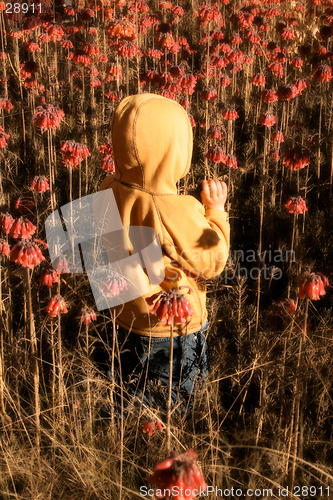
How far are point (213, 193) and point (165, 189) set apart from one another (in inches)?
9.6

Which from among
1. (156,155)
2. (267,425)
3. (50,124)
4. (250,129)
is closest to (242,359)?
(267,425)

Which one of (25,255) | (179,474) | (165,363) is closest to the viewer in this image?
(179,474)

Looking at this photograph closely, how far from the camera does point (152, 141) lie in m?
1.77

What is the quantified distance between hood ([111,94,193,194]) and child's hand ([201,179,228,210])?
0.14 metres

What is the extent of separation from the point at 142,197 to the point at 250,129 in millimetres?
3880

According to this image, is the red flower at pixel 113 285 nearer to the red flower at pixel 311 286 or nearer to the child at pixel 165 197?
the child at pixel 165 197

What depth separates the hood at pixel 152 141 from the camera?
1771 mm

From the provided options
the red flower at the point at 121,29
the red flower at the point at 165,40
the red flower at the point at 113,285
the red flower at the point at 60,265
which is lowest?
the red flower at the point at 60,265

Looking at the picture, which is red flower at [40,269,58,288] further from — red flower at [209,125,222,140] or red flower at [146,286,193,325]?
red flower at [209,125,222,140]

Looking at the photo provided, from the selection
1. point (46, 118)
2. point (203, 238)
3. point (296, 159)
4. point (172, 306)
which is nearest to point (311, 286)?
point (203, 238)

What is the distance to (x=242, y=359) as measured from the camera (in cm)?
246

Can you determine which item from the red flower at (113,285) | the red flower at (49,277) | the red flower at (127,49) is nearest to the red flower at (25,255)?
the red flower at (113,285)

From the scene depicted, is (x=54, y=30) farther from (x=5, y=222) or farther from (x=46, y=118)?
→ (x=5, y=222)

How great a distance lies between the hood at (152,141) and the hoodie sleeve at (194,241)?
0.41ft
